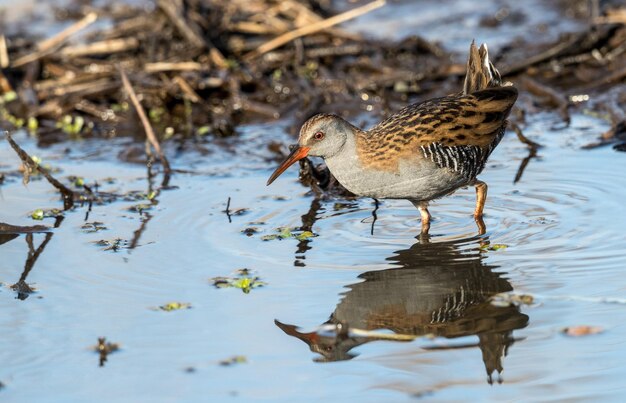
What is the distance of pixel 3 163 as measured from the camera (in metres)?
7.84

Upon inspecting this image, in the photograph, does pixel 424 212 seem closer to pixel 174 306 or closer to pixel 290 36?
pixel 174 306

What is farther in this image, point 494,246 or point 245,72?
point 245,72

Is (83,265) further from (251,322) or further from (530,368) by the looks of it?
(530,368)

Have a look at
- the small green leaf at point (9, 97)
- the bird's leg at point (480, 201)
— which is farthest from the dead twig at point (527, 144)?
the small green leaf at point (9, 97)

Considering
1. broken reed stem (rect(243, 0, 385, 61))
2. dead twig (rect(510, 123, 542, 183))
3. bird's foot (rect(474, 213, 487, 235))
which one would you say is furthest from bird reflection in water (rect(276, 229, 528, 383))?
broken reed stem (rect(243, 0, 385, 61))

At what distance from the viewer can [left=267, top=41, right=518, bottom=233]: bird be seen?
575cm

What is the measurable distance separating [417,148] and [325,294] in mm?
1187

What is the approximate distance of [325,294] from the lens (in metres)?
4.98

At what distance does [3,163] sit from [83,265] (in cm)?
261

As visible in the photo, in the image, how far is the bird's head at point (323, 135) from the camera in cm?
583

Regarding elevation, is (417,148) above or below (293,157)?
above

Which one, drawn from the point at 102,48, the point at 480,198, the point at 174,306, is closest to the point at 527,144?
the point at 480,198

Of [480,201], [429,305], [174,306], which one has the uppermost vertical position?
[480,201]

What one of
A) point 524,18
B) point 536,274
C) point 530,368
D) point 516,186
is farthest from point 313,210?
point 524,18
